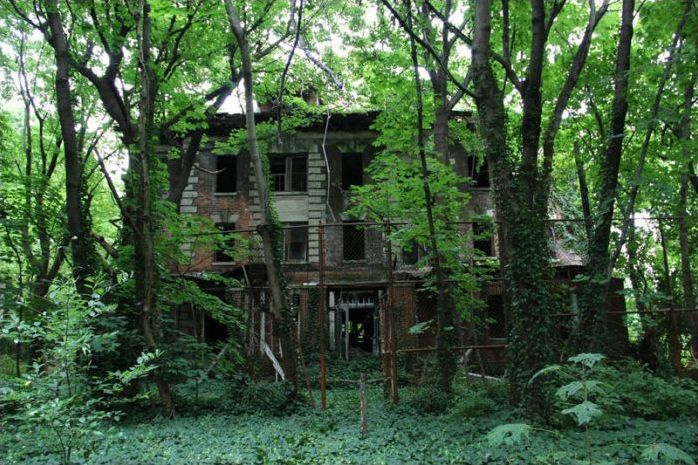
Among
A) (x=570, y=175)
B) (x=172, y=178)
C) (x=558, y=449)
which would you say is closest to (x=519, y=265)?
(x=558, y=449)

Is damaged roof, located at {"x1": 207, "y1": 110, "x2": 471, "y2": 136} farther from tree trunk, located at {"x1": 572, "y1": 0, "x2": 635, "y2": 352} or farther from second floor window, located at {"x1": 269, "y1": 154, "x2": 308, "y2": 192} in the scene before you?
tree trunk, located at {"x1": 572, "y1": 0, "x2": 635, "y2": 352}

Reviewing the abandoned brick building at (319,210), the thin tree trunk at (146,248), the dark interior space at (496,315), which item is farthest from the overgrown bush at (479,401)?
the abandoned brick building at (319,210)

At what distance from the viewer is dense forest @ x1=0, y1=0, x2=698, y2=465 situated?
6.78 meters

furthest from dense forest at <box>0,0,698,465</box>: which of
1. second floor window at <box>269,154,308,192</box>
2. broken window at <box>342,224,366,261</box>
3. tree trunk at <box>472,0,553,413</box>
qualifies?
second floor window at <box>269,154,308,192</box>

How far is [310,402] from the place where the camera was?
9.63 m

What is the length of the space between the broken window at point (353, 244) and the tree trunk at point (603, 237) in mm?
12060

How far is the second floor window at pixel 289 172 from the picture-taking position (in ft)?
73.4

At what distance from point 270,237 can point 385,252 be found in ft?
10.5

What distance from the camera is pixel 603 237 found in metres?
9.39

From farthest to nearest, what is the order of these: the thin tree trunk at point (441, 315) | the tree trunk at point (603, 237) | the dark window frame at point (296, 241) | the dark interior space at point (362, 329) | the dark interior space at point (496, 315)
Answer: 1. the dark interior space at point (362, 329)
2. the dark window frame at point (296, 241)
3. the dark interior space at point (496, 315)
4. the thin tree trunk at point (441, 315)
5. the tree trunk at point (603, 237)

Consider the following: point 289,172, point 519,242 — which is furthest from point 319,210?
point 519,242

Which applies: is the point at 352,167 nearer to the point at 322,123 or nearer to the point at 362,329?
the point at 322,123

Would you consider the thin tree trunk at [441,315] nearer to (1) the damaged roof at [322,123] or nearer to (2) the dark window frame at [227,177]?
(1) the damaged roof at [322,123]

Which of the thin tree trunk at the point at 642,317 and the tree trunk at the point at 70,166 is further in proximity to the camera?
the thin tree trunk at the point at 642,317
